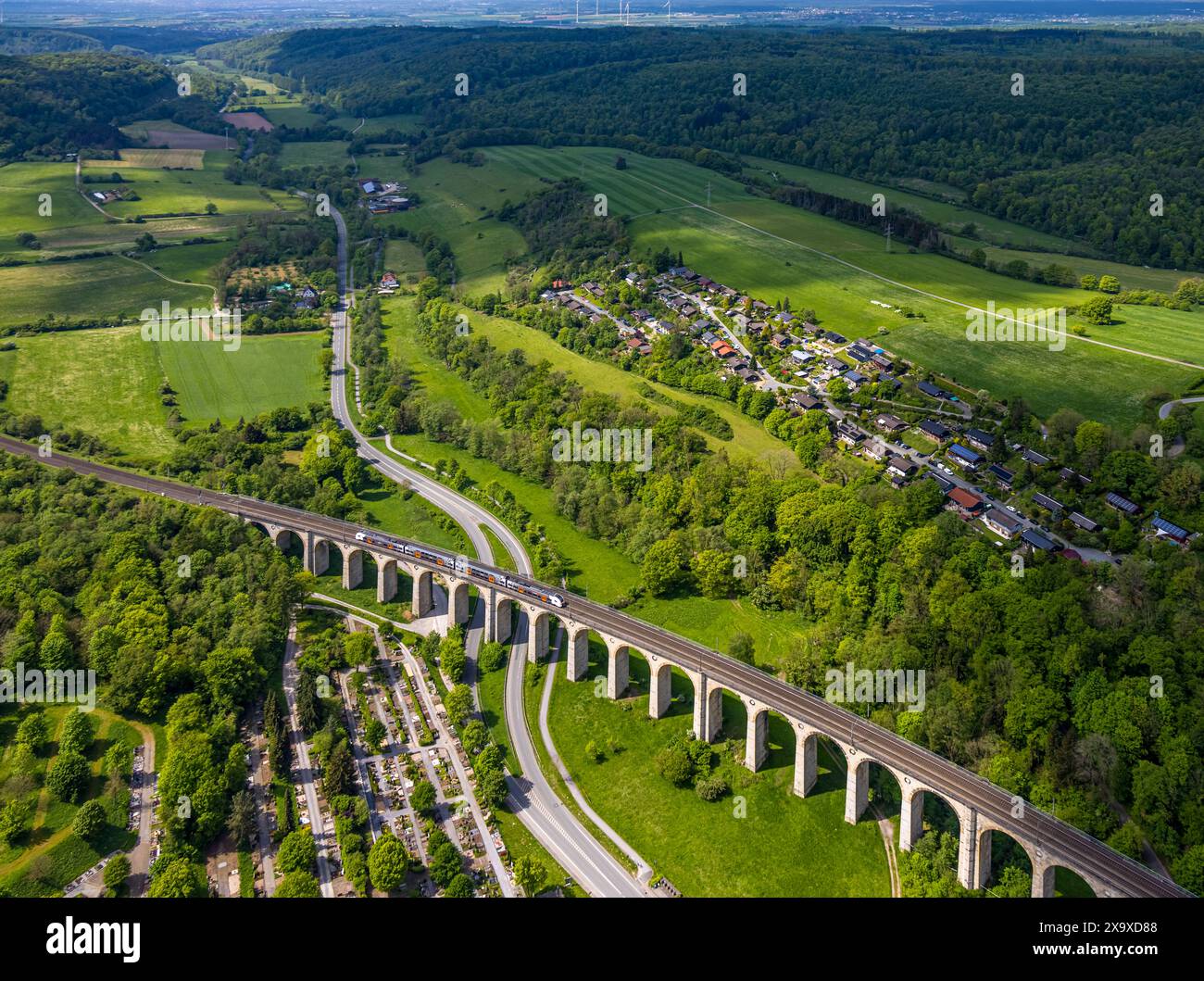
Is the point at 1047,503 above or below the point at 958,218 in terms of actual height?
below

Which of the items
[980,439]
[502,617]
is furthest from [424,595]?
[980,439]

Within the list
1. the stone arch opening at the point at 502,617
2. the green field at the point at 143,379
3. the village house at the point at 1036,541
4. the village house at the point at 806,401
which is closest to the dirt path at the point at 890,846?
the village house at the point at 1036,541

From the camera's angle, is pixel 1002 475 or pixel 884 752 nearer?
pixel 884 752

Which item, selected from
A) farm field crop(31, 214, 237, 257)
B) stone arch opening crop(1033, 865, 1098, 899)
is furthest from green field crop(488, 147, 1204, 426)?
farm field crop(31, 214, 237, 257)

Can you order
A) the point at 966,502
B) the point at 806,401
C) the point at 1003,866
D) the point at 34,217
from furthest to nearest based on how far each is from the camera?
the point at 34,217 < the point at 806,401 < the point at 966,502 < the point at 1003,866

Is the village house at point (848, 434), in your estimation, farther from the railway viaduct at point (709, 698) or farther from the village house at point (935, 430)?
the railway viaduct at point (709, 698)

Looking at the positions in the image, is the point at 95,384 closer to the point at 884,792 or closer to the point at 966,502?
the point at 966,502

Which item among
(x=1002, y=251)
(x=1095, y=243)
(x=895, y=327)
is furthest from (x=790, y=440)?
(x=1095, y=243)
